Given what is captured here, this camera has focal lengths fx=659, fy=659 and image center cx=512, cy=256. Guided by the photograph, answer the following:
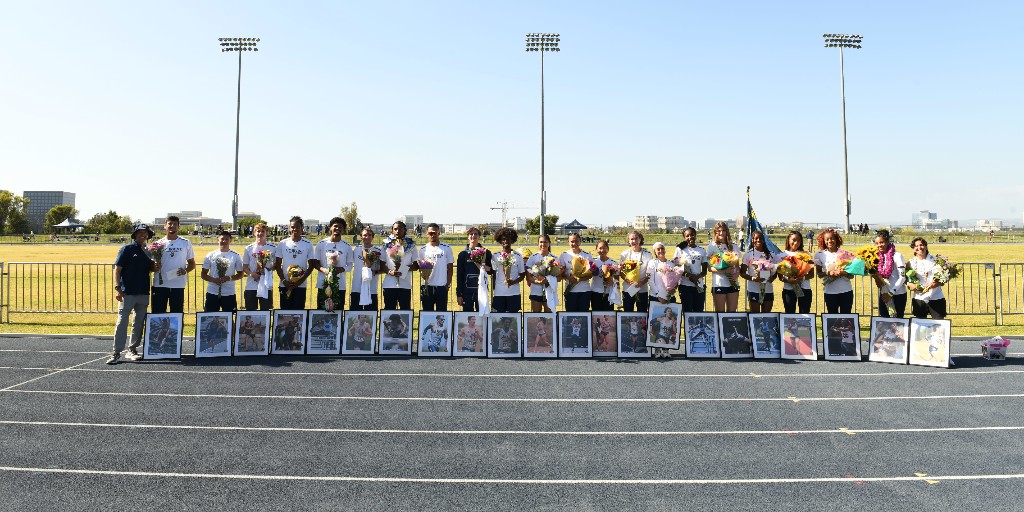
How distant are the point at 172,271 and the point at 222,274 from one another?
0.76m

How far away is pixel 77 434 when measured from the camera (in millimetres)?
6426

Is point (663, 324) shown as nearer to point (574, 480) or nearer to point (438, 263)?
point (438, 263)

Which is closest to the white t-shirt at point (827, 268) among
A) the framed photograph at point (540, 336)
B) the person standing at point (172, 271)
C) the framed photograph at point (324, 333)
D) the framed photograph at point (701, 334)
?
the framed photograph at point (701, 334)

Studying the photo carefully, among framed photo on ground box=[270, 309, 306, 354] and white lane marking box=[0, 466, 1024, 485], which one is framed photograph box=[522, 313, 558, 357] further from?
white lane marking box=[0, 466, 1024, 485]

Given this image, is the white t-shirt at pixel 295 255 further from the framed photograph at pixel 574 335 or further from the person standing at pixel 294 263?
the framed photograph at pixel 574 335

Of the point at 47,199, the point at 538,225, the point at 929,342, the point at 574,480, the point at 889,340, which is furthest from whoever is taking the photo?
the point at 47,199

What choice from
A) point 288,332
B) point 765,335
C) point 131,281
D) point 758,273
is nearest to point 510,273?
point 288,332

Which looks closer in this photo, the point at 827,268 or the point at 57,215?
the point at 827,268

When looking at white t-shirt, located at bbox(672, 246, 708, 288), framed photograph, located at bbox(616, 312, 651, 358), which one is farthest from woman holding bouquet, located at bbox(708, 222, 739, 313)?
framed photograph, located at bbox(616, 312, 651, 358)

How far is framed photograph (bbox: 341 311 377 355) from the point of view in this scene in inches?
413

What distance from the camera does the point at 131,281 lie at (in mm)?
9945

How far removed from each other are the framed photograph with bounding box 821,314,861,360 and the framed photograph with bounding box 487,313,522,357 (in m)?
4.75

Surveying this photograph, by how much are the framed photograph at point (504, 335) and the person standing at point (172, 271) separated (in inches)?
193

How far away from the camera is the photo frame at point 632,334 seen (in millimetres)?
10453
